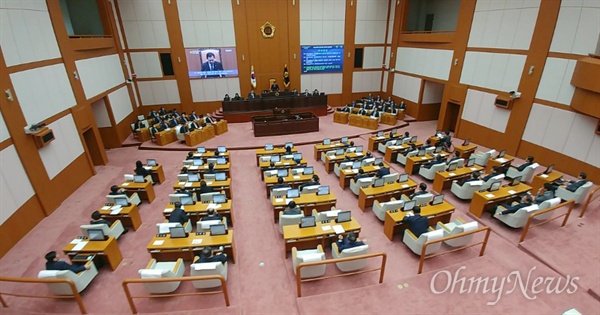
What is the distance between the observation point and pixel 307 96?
20219 mm

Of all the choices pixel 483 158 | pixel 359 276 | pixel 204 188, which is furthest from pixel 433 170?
pixel 204 188

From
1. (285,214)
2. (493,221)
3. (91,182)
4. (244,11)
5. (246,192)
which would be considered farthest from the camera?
(244,11)

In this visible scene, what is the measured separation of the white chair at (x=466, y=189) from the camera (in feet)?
31.2

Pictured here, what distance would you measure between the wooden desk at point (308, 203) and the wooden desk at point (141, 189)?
466cm

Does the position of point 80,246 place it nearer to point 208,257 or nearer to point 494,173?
point 208,257

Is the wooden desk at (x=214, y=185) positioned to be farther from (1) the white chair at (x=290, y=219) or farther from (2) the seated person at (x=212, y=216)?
(1) the white chair at (x=290, y=219)

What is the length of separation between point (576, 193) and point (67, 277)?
13711 millimetres

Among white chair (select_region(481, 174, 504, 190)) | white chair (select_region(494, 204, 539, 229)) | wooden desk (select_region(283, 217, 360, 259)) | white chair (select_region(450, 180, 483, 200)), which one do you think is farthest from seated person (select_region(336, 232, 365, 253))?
white chair (select_region(481, 174, 504, 190))

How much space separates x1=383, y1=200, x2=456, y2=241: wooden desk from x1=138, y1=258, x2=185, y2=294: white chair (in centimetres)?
543

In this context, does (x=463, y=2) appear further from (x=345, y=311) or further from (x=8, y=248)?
(x=8, y=248)

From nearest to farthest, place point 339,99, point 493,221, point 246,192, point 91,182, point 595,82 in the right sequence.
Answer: point 493,221
point 595,82
point 246,192
point 91,182
point 339,99

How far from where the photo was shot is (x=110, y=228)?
25.9 feet

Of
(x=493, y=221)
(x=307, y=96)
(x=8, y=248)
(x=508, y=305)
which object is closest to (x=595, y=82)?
(x=493, y=221)

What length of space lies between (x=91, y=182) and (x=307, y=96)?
13.4 meters
